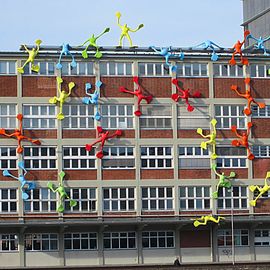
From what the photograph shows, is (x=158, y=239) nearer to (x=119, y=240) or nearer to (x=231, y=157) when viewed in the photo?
(x=119, y=240)

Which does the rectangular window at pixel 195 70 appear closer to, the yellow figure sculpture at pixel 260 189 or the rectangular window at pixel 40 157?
the yellow figure sculpture at pixel 260 189

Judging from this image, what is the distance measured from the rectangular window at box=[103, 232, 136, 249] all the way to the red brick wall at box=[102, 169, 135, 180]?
4.22 metres

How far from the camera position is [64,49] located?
79.3 metres

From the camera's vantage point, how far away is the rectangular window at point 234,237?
266 ft

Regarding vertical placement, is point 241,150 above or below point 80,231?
above

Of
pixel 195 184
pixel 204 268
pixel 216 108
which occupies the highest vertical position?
pixel 216 108

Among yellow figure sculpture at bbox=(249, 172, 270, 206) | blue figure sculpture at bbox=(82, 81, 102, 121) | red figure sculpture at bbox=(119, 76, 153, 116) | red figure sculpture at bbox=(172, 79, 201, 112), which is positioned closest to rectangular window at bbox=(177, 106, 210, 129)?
red figure sculpture at bbox=(172, 79, 201, 112)

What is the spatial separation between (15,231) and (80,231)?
490cm

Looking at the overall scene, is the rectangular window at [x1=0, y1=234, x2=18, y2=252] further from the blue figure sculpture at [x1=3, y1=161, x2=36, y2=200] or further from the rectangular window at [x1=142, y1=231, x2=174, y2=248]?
the rectangular window at [x1=142, y1=231, x2=174, y2=248]

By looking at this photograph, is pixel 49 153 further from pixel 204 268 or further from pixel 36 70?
pixel 204 268

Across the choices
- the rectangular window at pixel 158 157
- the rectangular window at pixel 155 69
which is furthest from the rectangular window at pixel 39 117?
the rectangular window at pixel 155 69

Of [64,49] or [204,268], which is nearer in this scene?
[204,268]

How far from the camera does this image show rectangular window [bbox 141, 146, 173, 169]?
80.1m

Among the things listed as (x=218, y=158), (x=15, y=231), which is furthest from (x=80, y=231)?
(x=218, y=158)
